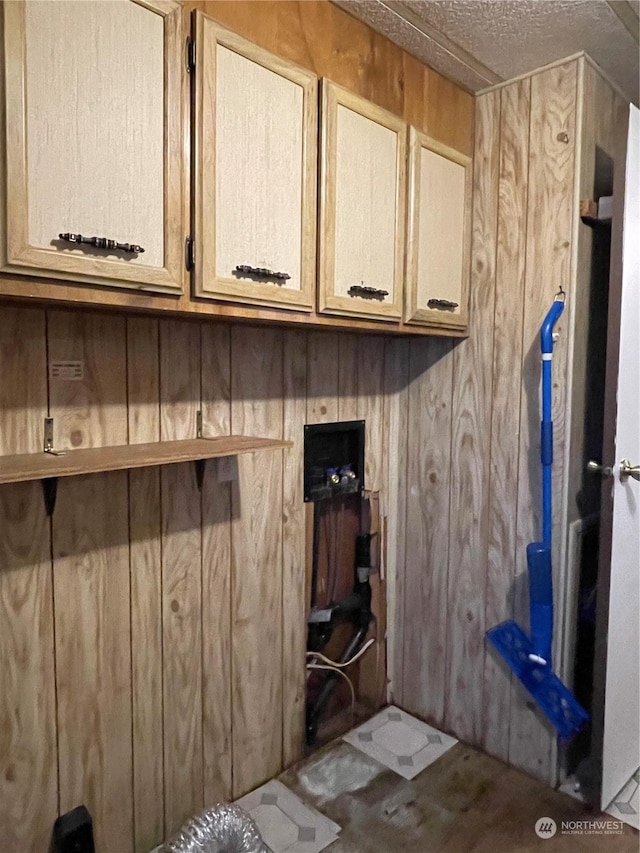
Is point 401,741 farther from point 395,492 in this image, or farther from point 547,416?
point 547,416

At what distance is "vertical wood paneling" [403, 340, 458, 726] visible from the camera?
6.89 ft

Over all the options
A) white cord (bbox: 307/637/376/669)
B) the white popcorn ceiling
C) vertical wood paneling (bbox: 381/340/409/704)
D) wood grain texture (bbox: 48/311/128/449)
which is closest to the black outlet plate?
vertical wood paneling (bbox: 381/340/409/704)

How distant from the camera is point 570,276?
1750 mm

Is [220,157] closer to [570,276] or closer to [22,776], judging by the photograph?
[570,276]

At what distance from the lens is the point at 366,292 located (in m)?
1.60

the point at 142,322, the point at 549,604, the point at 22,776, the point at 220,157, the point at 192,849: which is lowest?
the point at 192,849

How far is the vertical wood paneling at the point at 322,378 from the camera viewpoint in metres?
1.89

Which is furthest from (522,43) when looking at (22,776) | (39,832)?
(39,832)

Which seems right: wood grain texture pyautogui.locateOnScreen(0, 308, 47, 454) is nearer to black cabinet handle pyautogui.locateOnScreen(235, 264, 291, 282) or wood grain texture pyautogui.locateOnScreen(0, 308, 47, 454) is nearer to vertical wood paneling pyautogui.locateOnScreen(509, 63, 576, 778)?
black cabinet handle pyautogui.locateOnScreen(235, 264, 291, 282)

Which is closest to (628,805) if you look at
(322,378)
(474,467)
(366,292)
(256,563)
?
(474,467)

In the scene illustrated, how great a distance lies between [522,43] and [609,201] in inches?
20.9

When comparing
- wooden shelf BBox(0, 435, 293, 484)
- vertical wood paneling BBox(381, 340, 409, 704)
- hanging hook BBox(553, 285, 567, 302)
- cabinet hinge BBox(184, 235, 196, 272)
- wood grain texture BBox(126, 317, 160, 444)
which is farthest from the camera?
vertical wood paneling BBox(381, 340, 409, 704)

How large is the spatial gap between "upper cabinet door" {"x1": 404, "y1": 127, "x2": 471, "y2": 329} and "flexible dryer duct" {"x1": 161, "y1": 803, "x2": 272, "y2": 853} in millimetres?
1465

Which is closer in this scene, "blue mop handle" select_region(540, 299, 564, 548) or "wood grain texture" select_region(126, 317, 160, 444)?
"wood grain texture" select_region(126, 317, 160, 444)
